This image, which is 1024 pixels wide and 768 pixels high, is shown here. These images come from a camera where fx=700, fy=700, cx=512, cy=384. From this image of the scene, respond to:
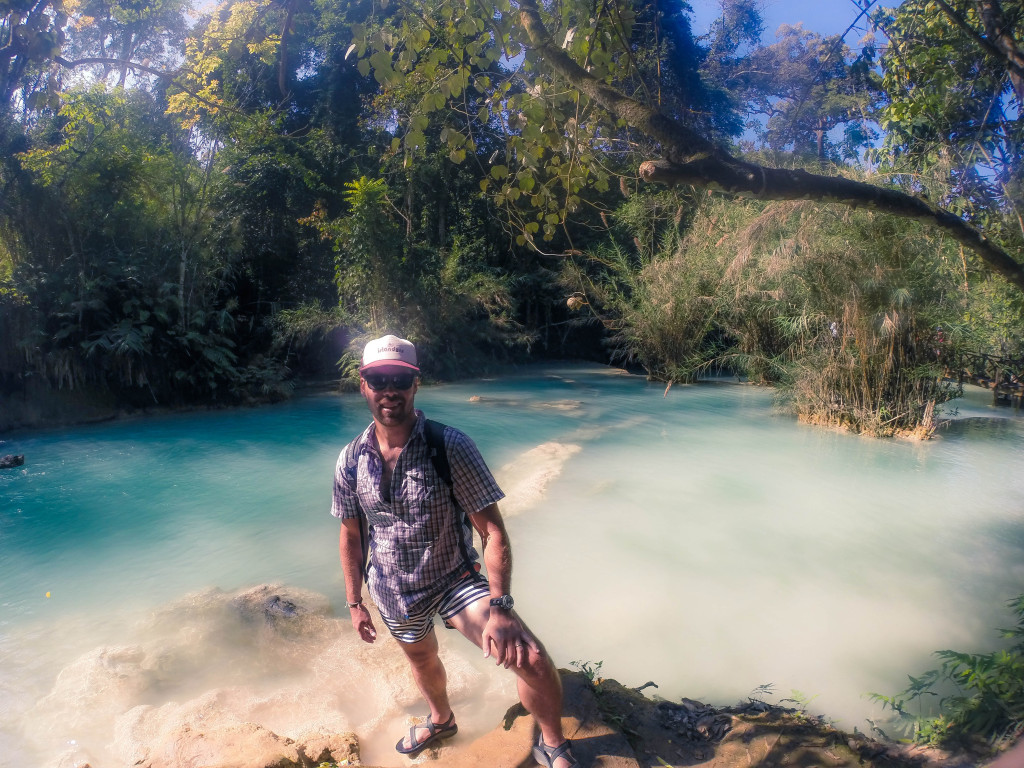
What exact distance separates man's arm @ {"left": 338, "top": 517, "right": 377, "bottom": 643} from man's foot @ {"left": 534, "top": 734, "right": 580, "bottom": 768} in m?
0.71

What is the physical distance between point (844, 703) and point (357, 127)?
18804mm

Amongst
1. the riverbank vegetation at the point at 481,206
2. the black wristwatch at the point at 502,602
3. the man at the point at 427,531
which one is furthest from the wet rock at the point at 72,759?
the riverbank vegetation at the point at 481,206

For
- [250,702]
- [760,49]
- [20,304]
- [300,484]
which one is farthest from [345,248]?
[760,49]

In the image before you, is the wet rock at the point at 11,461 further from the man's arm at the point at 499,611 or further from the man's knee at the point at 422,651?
the man's arm at the point at 499,611

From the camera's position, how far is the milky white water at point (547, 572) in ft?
11.1

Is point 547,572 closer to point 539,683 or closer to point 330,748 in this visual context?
point 330,748

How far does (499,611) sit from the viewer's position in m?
2.20

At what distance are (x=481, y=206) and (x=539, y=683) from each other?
17767 mm

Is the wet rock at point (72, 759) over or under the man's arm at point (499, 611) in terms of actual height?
under

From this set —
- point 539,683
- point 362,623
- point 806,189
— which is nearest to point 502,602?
point 539,683

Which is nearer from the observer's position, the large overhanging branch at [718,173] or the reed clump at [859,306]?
the large overhanging branch at [718,173]

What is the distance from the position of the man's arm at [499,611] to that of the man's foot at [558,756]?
1.10 feet

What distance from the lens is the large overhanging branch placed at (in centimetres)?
226

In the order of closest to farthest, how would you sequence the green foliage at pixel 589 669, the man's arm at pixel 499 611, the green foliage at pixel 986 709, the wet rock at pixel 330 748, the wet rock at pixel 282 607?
the man's arm at pixel 499 611 < the green foliage at pixel 986 709 < the wet rock at pixel 330 748 < the green foliage at pixel 589 669 < the wet rock at pixel 282 607
